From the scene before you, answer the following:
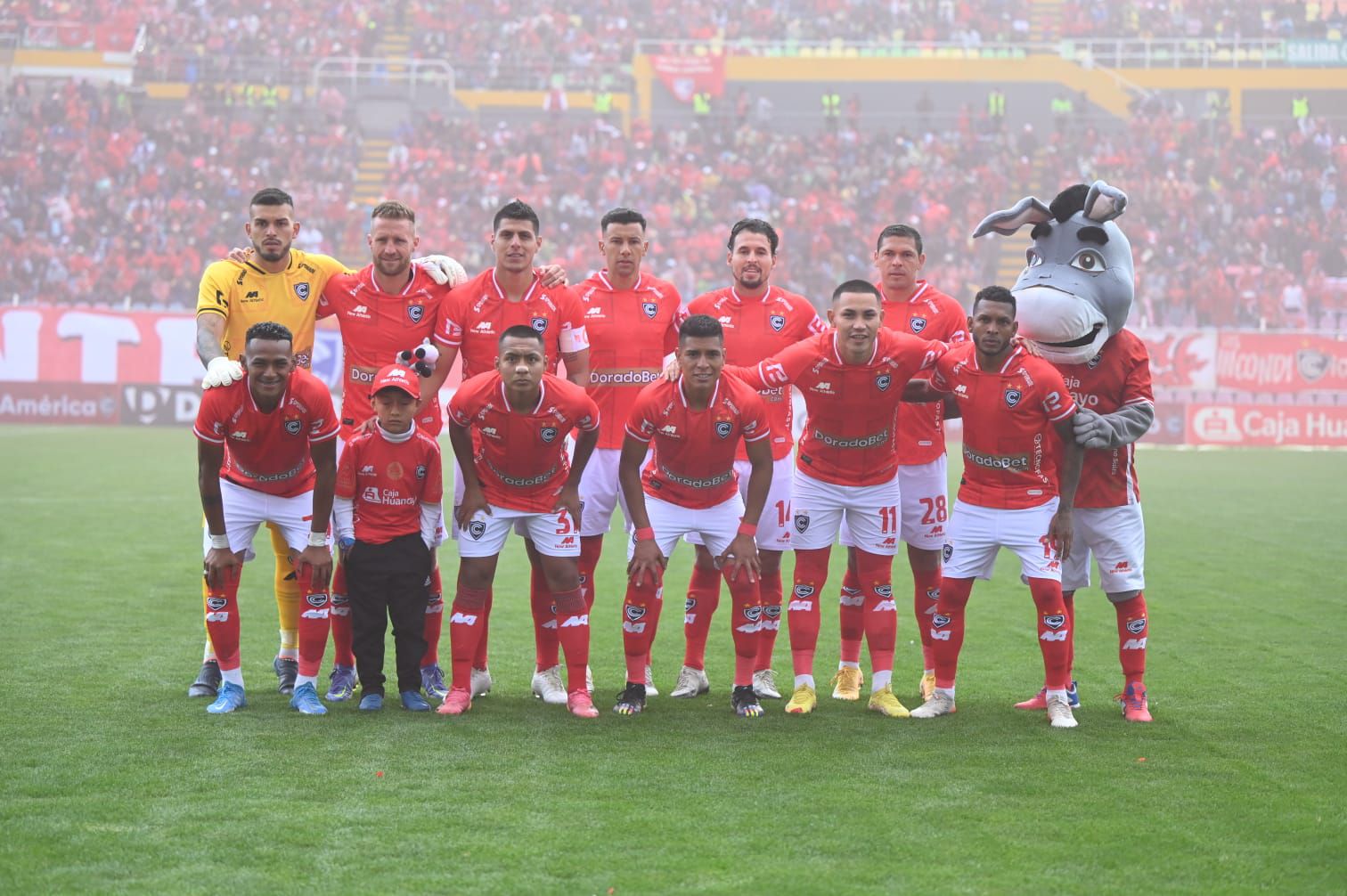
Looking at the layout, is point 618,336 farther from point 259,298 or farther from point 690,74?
point 690,74

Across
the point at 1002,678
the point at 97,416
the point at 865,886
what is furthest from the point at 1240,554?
the point at 97,416

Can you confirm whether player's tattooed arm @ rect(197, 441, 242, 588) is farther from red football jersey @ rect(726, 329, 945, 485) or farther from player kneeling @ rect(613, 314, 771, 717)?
red football jersey @ rect(726, 329, 945, 485)

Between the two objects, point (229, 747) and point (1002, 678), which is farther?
point (1002, 678)

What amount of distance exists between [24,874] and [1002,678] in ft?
16.3

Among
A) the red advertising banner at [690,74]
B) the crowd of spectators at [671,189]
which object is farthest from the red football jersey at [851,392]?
the red advertising banner at [690,74]

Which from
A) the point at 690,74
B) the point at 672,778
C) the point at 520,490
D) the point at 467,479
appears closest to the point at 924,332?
the point at 520,490

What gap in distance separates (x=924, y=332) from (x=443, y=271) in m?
→ 2.47

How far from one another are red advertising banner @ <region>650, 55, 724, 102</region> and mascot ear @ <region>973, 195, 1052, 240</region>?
28.8 meters

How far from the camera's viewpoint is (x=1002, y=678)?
7676mm

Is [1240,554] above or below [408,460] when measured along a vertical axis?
below

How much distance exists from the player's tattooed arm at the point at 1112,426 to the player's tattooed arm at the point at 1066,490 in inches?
1.4

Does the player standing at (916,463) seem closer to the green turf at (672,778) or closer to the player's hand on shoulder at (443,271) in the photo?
the green turf at (672,778)

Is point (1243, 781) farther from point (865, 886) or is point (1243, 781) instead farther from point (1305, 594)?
point (1305, 594)

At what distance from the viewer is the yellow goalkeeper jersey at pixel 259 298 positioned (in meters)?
7.17
